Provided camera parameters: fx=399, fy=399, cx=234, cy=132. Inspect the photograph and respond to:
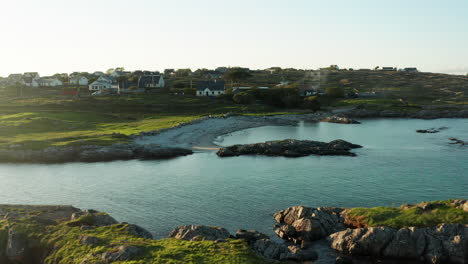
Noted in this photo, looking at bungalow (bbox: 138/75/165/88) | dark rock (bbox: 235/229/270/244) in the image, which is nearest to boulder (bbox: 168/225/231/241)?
dark rock (bbox: 235/229/270/244)

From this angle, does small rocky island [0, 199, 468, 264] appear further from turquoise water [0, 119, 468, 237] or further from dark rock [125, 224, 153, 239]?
turquoise water [0, 119, 468, 237]

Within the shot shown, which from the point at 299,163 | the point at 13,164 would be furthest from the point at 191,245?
the point at 13,164

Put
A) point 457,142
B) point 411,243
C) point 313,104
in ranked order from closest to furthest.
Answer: point 411,243, point 457,142, point 313,104

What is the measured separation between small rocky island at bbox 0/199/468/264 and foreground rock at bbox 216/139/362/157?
3937 cm

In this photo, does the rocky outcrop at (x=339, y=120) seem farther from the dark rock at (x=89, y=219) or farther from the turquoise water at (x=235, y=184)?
the dark rock at (x=89, y=219)

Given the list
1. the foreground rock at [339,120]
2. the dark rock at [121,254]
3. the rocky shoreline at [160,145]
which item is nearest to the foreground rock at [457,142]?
the foreground rock at [339,120]

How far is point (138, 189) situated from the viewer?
55938mm

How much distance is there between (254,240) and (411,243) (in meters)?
13.2

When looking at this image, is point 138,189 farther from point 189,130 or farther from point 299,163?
point 189,130

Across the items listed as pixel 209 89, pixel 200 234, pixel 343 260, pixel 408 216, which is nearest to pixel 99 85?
pixel 209 89

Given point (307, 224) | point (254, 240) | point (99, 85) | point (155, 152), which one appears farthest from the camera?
point (99, 85)

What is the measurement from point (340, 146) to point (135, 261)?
6364 cm

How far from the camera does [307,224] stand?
3772 centimetres

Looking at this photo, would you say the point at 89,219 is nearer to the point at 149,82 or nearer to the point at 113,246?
the point at 113,246
